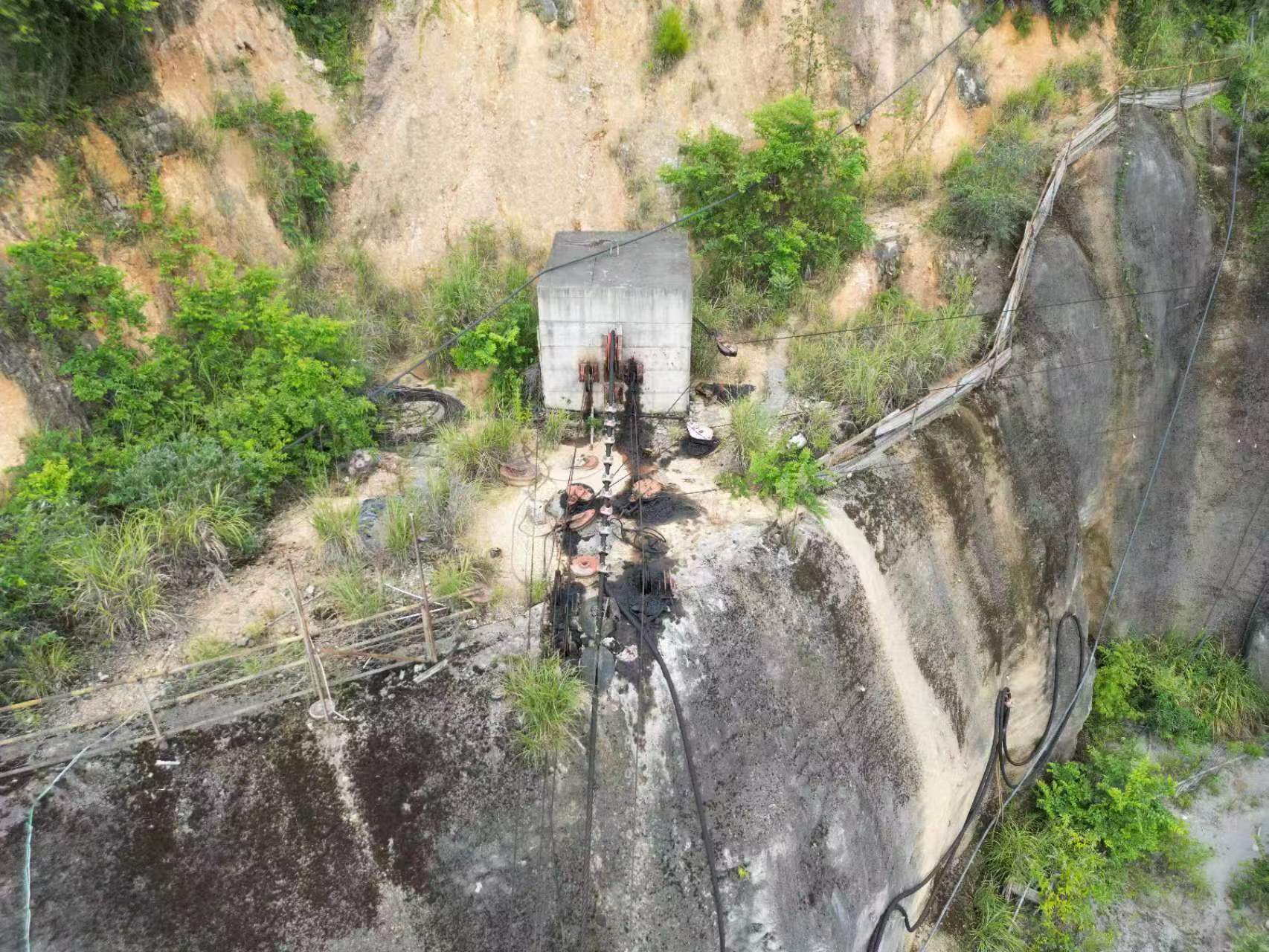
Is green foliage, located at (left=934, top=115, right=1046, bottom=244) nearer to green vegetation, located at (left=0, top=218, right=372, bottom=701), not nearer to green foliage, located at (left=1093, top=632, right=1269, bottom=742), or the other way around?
green foliage, located at (left=1093, top=632, right=1269, bottom=742)

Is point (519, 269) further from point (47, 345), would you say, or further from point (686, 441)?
point (47, 345)

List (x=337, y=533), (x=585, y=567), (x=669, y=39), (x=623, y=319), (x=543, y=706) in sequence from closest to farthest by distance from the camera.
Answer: (x=543, y=706) → (x=585, y=567) → (x=337, y=533) → (x=623, y=319) → (x=669, y=39)

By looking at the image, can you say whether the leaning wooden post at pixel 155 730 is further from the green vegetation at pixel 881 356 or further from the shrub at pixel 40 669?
the green vegetation at pixel 881 356

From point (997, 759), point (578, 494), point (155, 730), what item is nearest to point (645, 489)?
point (578, 494)

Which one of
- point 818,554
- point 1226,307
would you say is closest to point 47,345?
point 818,554

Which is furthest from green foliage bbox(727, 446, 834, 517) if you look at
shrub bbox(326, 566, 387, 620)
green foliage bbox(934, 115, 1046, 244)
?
green foliage bbox(934, 115, 1046, 244)

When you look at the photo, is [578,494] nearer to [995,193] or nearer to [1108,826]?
[1108,826]

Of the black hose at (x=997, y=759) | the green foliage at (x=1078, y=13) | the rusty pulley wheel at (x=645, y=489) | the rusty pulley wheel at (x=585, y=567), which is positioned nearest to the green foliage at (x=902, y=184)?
the green foliage at (x=1078, y=13)
